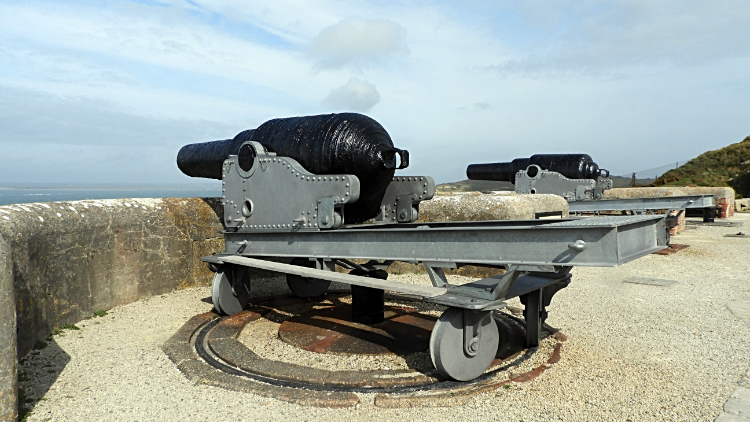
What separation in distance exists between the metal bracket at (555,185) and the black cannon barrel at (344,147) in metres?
8.61

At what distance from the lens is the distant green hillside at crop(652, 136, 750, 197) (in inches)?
1153

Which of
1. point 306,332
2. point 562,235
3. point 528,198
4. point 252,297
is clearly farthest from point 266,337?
point 528,198

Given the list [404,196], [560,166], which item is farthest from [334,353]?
[560,166]

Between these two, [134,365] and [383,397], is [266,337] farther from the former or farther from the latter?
[383,397]

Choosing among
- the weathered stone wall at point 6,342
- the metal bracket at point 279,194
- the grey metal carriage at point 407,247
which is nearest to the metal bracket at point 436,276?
the grey metal carriage at point 407,247

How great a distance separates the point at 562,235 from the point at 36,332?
423cm

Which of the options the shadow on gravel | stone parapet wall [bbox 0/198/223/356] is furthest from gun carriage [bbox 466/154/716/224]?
the shadow on gravel

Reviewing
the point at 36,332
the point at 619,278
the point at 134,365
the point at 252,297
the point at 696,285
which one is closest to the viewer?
the point at 134,365

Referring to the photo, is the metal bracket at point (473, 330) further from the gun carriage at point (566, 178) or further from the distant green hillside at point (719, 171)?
the distant green hillside at point (719, 171)

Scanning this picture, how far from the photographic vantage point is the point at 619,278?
7.56 metres

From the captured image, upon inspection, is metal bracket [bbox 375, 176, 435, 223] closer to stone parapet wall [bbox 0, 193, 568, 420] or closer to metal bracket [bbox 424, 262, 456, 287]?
metal bracket [bbox 424, 262, 456, 287]

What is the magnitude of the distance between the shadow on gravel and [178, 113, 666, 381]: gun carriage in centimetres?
142

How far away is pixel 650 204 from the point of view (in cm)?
1084

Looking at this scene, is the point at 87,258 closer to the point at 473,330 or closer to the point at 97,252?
the point at 97,252
